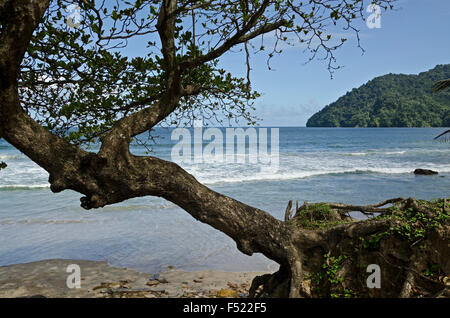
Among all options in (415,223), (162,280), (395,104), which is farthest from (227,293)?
(395,104)

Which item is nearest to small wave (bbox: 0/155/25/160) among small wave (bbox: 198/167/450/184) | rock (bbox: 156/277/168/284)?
small wave (bbox: 198/167/450/184)

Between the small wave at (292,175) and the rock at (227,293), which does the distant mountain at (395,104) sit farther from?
the rock at (227,293)

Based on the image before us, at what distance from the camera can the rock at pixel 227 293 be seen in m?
5.78

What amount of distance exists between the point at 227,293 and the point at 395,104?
12144cm

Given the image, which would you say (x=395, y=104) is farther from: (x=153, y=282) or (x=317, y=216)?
(x=153, y=282)

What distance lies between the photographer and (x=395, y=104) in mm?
111562

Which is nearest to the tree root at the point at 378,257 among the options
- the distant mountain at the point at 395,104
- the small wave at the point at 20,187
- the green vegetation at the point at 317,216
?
the green vegetation at the point at 317,216

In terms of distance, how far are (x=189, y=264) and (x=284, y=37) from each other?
5.40 m

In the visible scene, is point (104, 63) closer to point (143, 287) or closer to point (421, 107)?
point (143, 287)

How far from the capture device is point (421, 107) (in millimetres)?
108312

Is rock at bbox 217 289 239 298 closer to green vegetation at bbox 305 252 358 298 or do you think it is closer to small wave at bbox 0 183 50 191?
green vegetation at bbox 305 252 358 298

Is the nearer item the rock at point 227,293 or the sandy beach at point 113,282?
the rock at point 227,293

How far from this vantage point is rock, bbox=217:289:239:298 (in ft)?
19.0
